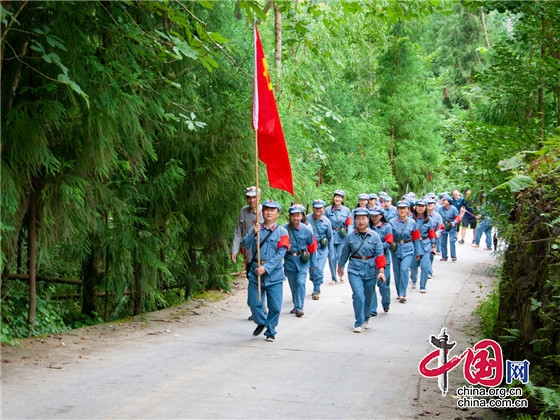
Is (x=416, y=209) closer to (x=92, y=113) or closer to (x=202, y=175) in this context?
(x=202, y=175)

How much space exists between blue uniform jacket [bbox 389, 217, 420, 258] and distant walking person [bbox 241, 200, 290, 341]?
4854mm

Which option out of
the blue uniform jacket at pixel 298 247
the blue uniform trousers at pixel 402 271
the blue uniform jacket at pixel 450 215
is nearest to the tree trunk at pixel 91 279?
the blue uniform jacket at pixel 298 247

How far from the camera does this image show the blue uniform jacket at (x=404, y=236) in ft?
50.5

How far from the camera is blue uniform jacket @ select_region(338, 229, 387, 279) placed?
39.4 feet

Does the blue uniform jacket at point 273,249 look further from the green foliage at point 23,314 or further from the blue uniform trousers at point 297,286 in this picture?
the green foliage at point 23,314

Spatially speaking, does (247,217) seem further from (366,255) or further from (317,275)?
(317,275)

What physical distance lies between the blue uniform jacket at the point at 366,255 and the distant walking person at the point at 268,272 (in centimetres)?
152

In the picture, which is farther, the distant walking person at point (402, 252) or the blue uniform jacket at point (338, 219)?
the blue uniform jacket at point (338, 219)

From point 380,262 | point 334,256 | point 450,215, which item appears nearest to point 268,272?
point 380,262

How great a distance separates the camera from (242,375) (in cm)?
866

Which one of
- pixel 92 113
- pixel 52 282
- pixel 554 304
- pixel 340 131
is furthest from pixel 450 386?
pixel 340 131

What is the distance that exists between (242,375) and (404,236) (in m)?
7.56

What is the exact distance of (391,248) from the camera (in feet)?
47.7

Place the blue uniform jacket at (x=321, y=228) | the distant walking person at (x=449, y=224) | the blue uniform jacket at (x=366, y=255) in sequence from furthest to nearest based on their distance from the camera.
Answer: the distant walking person at (x=449, y=224)
the blue uniform jacket at (x=321, y=228)
the blue uniform jacket at (x=366, y=255)
